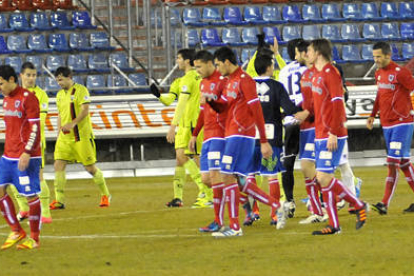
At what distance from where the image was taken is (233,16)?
28.1m

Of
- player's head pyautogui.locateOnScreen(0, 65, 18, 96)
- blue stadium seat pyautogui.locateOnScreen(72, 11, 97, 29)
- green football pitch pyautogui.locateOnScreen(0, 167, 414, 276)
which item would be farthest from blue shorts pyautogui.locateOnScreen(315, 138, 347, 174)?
blue stadium seat pyautogui.locateOnScreen(72, 11, 97, 29)

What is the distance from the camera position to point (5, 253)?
1005 cm

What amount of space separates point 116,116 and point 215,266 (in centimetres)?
1550

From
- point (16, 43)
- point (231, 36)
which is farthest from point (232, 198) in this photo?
point (16, 43)

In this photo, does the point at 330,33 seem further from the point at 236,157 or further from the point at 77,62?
the point at 236,157

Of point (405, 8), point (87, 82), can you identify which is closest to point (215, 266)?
point (87, 82)

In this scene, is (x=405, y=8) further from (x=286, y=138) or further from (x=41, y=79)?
(x=286, y=138)

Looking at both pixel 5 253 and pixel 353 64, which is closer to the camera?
pixel 5 253

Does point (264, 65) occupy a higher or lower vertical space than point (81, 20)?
higher

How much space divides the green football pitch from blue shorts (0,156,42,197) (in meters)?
0.66

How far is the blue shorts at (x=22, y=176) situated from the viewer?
10.1 metres

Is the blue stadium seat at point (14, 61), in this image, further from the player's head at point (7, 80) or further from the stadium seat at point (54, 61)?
the player's head at point (7, 80)

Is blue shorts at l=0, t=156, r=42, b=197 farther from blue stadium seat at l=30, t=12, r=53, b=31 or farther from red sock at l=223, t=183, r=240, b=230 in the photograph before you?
blue stadium seat at l=30, t=12, r=53, b=31

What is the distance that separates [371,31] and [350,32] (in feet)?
2.02
